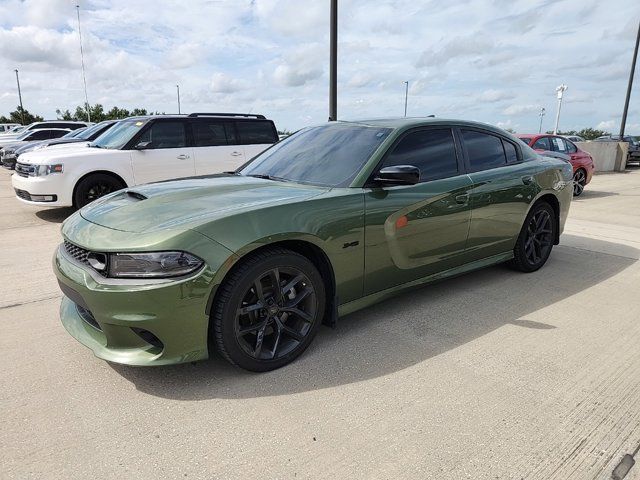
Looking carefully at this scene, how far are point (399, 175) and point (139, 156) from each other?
624 cm

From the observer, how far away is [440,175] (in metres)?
3.87

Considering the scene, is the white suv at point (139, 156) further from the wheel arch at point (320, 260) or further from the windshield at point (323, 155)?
the wheel arch at point (320, 260)

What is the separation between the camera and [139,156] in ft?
26.7

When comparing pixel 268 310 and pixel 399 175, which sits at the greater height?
pixel 399 175

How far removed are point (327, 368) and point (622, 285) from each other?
348 cm

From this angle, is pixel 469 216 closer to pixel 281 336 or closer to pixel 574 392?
pixel 574 392

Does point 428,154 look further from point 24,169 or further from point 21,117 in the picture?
point 21,117

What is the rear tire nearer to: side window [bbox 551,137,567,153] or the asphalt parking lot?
the asphalt parking lot

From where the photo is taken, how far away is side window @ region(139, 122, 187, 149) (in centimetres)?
834

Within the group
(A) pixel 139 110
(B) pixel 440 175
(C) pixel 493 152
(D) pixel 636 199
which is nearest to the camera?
(B) pixel 440 175

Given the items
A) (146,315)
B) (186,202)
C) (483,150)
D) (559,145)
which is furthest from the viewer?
(559,145)

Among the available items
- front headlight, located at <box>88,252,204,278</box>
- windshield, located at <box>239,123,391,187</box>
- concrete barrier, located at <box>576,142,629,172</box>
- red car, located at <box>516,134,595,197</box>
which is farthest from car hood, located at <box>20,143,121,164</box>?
concrete barrier, located at <box>576,142,629,172</box>

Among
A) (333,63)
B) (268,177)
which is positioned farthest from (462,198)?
(333,63)

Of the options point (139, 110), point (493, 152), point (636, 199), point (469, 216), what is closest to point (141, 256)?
point (469, 216)
